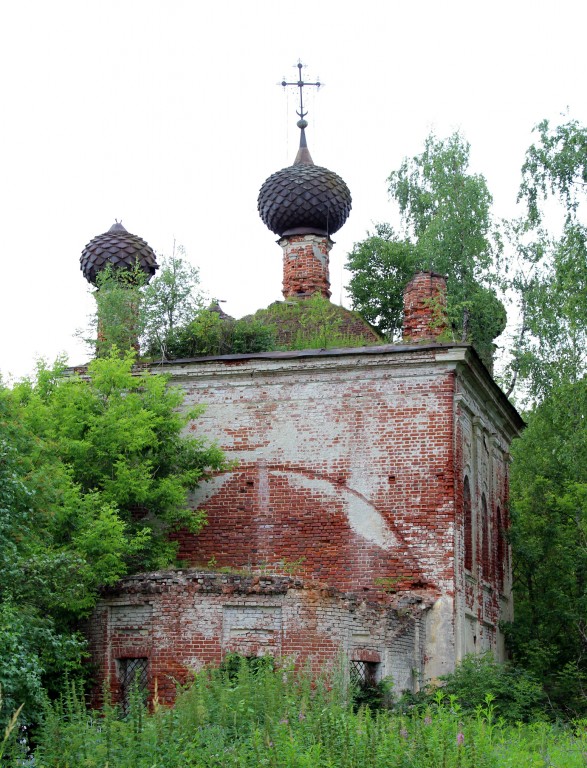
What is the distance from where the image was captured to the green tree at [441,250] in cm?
2577

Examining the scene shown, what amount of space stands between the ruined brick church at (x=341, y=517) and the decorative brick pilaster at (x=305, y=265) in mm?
3655

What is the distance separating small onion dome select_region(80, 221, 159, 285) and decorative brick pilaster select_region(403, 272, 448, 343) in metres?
5.04

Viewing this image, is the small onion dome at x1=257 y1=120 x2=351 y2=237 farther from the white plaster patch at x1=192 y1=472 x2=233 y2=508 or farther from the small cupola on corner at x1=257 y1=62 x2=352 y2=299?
the white plaster patch at x1=192 y1=472 x2=233 y2=508

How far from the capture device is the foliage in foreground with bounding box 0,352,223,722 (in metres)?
13.0

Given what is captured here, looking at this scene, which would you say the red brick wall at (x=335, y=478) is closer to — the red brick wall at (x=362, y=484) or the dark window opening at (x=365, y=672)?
the red brick wall at (x=362, y=484)

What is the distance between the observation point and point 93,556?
15648 mm

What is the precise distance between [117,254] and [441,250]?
8.79 metres

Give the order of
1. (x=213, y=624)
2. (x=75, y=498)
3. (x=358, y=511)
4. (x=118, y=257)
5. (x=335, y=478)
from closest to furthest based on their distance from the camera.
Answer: (x=213, y=624) → (x=75, y=498) → (x=358, y=511) → (x=335, y=478) → (x=118, y=257)

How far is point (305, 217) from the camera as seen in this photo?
23422 millimetres

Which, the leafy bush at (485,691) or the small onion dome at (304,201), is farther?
the small onion dome at (304,201)

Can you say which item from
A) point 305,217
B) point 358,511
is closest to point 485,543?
point 358,511

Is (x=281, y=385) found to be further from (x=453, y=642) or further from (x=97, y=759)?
(x=97, y=759)

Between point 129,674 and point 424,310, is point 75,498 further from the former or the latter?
point 424,310

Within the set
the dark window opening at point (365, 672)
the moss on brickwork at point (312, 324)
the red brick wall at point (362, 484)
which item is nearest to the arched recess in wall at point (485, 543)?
the red brick wall at point (362, 484)
